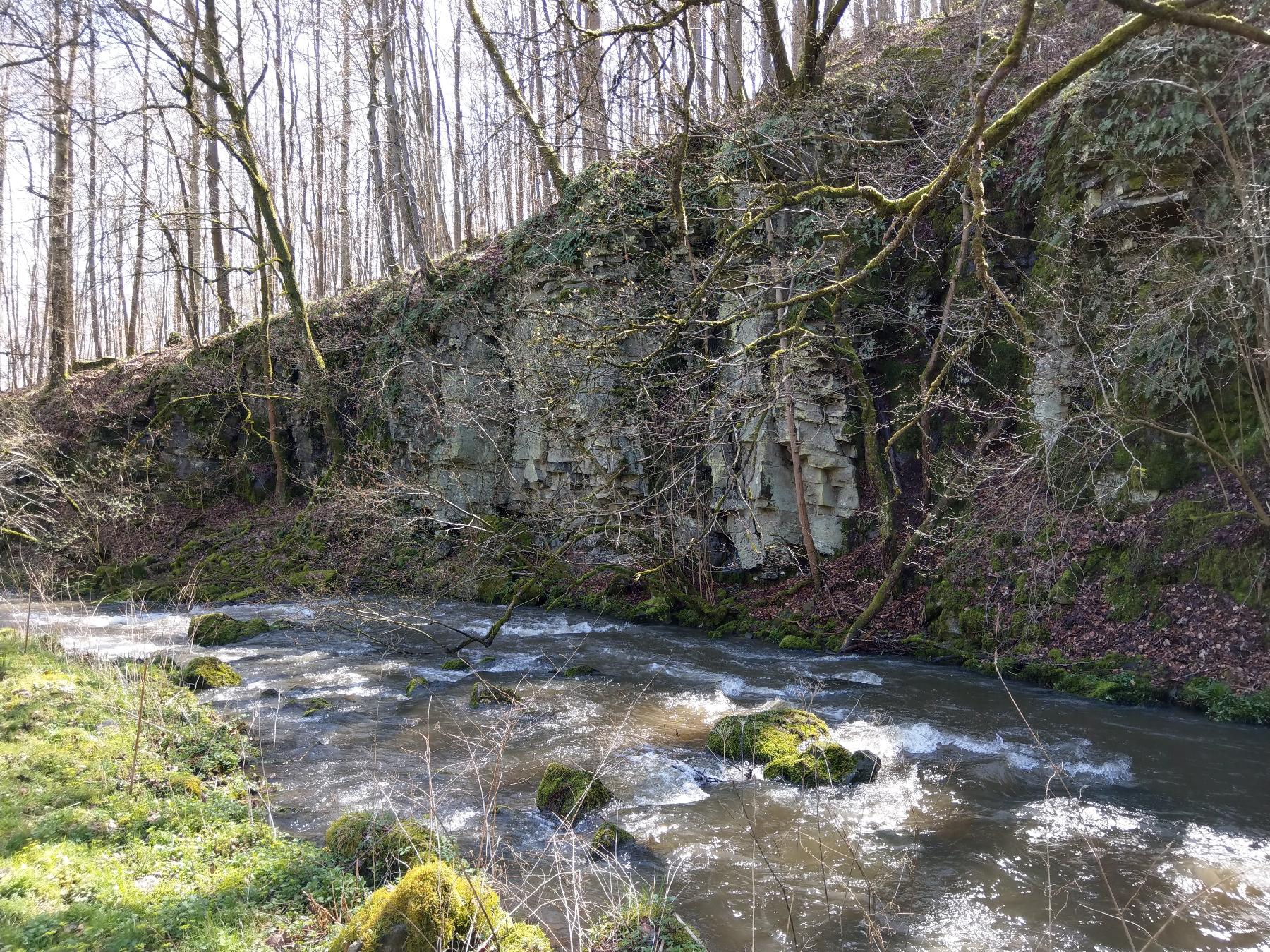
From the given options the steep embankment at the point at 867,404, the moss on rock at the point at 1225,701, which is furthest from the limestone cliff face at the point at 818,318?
the moss on rock at the point at 1225,701

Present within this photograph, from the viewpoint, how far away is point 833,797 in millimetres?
6066

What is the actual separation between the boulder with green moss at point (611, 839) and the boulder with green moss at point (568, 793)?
16.1 inches

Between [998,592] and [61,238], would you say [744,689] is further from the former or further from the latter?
[61,238]

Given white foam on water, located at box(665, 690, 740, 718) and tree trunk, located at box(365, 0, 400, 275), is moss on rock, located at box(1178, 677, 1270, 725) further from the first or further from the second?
tree trunk, located at box(365, 0, 400, 275)

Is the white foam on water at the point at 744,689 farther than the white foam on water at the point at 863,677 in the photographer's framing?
No

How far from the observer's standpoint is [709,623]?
12.7 meters

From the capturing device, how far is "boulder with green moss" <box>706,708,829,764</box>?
6.76 meters

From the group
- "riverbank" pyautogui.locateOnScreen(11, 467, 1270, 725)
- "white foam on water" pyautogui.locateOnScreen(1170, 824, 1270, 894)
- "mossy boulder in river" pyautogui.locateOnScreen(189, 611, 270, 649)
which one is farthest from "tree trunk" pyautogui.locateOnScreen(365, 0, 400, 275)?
"white foam on water" pyautogui.locateOnScreen(1170, 824, 1270, 894)

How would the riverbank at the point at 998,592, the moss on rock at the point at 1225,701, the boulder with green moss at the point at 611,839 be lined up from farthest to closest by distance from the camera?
the riverbank at the point at 998,592
the moss on rock at the point at 1225,701
the boulder with green moss at the point at 611,839

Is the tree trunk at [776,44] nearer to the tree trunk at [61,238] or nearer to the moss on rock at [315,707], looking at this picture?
the moss on rock at [315,707]

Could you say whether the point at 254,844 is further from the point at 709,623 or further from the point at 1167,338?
the point at 1167,338

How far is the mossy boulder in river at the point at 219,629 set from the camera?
11773mm

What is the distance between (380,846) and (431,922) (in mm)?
1450

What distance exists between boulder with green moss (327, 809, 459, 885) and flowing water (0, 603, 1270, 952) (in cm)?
32
